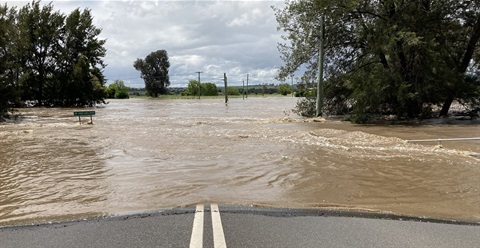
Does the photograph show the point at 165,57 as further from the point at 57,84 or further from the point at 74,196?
the point at 74,196

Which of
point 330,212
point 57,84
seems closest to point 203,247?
point 330,212

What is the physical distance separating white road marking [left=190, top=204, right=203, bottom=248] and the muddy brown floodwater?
882 millimetres

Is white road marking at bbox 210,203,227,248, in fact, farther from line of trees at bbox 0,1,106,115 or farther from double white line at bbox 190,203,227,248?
line of trees at bbox 0,1,106,115

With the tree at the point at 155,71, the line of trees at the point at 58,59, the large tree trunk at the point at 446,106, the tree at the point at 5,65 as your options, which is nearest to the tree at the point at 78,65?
the line of trees at the point at 58,59

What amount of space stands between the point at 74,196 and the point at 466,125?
19.4 meters

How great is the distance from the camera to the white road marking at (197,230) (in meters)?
4.31

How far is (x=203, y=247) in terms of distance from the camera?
421 cm

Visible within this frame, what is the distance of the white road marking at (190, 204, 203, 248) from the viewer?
431cm

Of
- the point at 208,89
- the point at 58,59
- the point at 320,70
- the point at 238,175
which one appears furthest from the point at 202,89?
the point at 238,175

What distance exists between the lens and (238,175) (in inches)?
356

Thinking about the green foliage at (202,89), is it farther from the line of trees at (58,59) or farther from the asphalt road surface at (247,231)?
the asphalt road surface at (247,231)

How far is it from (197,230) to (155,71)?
365 ft

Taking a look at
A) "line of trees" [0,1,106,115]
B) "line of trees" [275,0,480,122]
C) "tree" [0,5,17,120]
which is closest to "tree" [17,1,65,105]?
"line of trees" [0,1,106,115]

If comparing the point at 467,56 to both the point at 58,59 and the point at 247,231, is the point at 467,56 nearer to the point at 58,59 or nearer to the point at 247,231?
the point at 247,231
